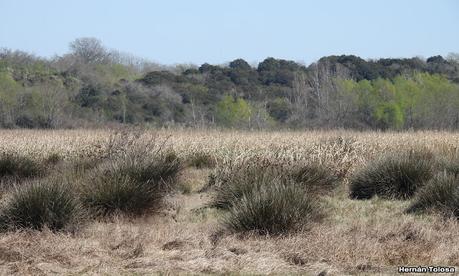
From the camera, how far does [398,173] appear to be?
48.4ft

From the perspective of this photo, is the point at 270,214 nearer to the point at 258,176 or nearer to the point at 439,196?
the point at 258,176

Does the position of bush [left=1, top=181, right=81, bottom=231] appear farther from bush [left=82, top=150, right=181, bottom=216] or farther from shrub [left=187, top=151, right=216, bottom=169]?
shrub [left=187, top=151, right=216, bottom=169]

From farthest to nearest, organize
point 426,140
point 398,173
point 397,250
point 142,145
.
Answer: point 426,140
point 142,145
point 398,173
point 397,250

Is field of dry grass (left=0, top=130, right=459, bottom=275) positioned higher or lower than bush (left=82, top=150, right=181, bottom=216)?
lower

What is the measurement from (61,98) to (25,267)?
59381mm

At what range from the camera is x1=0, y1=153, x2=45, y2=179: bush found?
1661 cm

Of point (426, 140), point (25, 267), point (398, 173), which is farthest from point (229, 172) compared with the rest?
point (426, 140)

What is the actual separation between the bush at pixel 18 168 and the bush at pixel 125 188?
3.25 m

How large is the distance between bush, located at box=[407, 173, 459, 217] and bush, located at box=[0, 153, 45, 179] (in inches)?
345

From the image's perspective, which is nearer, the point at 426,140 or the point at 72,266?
the point at 72,266

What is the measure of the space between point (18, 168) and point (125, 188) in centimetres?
551

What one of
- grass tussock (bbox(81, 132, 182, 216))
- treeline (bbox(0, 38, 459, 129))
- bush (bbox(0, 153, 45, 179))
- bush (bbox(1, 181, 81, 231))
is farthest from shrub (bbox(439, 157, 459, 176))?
treeline (bbox(0, 38, 459, 129))

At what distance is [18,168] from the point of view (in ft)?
55.0

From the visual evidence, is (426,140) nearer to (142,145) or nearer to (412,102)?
(142,145)
